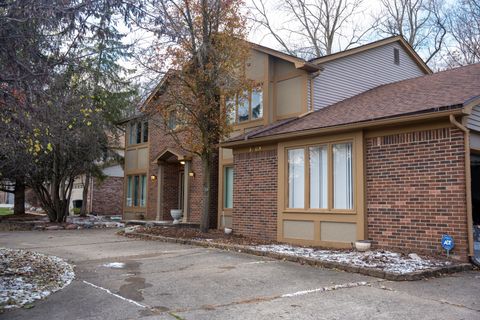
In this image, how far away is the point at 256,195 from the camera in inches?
493

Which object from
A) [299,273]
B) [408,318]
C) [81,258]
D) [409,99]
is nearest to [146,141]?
[81,258]

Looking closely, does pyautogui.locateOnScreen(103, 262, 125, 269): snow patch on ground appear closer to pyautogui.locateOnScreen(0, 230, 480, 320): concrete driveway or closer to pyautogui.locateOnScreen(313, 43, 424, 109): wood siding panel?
pyautogui.locateOnScreen(0, 230, 480, 320): concrete driveway

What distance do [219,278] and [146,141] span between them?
14.3 m

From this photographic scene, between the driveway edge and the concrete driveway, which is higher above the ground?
the driveway edge

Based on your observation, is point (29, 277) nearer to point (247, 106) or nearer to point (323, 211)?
point (323, 211)

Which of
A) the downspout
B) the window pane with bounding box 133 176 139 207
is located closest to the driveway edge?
the downspout

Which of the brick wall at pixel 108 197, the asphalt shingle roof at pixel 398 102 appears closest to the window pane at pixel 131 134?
A: the brick wall at pixel 108 197

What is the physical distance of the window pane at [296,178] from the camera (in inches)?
444

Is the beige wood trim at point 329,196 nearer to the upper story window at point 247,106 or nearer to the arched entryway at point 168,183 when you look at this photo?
the upper story window at point 247,106

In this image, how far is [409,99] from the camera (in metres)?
10.6

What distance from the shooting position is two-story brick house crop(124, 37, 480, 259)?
8656mm

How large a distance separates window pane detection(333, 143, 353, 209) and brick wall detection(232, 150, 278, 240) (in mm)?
1980

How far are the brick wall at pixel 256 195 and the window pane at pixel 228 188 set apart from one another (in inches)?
69.4

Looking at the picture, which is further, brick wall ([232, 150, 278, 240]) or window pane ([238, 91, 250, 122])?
window pane ([238, 91, 250, 122])
